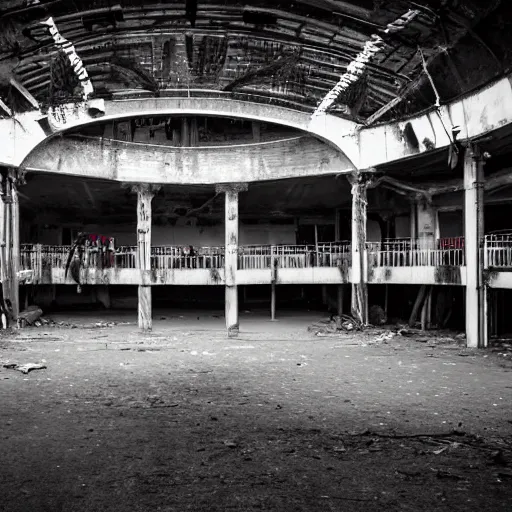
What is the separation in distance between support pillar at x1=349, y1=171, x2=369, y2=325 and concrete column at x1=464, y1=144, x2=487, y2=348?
171 inches

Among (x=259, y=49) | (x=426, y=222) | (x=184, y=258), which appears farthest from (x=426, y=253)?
(x=184, y=258)

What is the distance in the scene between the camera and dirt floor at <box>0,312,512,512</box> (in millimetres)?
5227

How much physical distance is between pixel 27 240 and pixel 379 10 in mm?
19823

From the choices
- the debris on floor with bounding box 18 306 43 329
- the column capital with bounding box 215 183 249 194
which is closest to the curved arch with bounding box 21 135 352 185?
the column capital with bounding box 215 183 249 194

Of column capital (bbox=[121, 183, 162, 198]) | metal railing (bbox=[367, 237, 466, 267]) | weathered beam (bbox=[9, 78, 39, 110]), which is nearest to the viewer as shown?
weathered beam (bbox=[9, 78, 39, 110])

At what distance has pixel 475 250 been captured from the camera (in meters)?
15.2

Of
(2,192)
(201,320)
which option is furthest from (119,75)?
(201,320)

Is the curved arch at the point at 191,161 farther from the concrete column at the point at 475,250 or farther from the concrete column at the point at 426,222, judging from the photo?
the concrete column at the point at 475,250

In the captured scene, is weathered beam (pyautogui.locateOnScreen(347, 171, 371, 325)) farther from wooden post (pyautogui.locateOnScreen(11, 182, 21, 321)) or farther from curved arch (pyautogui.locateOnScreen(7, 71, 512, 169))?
wooden post (pyautogui.locateOnScreen(11, 182, 21, 321))

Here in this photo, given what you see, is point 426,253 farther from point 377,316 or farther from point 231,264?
point 231,264

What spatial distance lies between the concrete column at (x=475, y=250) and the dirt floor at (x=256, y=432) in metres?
1.34

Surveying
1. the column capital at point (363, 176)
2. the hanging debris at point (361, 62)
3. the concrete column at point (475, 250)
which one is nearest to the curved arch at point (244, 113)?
the column capital at point (363, 176)

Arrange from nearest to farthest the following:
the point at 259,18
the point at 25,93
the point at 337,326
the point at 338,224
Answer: the point at 259,18 < the point at 25,93 < the point at 337,326 < the point at 338,224

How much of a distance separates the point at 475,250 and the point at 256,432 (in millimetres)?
10375
